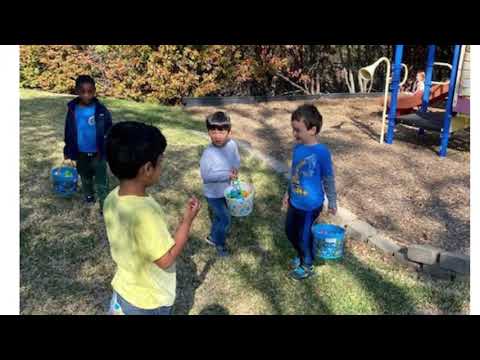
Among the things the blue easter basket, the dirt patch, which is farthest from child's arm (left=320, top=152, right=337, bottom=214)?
the blue easter basket

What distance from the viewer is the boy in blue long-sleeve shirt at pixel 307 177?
333 centimetres

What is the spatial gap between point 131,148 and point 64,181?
10.7 ft

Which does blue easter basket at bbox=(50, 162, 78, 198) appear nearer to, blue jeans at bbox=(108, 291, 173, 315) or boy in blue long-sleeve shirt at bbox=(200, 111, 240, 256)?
boy in blue long-sleeve shirt at bbox=(200, 111, 240, 256)

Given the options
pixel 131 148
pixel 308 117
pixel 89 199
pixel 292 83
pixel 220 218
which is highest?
pixel 292 83

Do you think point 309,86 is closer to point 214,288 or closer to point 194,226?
point 194,226

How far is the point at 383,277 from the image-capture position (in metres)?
3.76

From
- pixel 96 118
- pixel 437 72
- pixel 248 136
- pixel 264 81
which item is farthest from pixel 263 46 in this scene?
pixel 96 118

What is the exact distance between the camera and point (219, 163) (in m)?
3.74

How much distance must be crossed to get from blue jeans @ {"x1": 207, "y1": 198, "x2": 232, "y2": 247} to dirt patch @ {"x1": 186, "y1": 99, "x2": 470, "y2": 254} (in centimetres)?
173

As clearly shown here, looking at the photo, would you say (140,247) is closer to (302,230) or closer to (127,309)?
(127,309)

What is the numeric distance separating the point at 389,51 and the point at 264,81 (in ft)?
15.0

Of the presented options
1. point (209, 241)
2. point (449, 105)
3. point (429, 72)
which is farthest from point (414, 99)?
point (209, 241)

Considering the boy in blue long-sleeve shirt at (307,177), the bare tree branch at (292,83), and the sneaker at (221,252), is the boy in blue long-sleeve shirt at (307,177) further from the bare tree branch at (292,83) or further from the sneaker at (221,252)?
the bare tree branch at (292,83)

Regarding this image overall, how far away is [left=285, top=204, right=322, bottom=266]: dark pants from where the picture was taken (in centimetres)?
348
